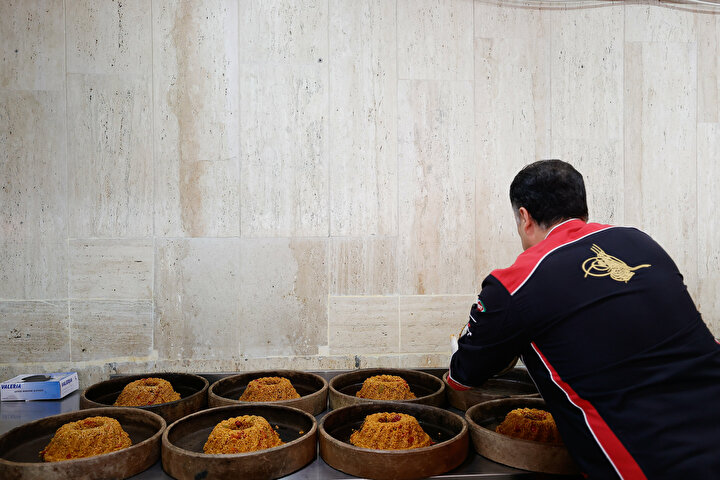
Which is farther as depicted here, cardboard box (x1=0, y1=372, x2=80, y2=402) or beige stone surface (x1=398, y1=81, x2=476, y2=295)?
beige stone surface (x1=398, y1=81, x2=476, y2=295)

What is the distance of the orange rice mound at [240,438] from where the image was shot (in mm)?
1591

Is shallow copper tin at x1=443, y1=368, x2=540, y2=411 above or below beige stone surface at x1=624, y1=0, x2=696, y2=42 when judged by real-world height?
below

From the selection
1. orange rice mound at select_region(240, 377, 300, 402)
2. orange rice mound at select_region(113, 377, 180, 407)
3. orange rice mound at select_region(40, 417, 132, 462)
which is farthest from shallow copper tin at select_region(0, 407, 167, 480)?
orange rice mound at select_region(240, 377, 300, 402)

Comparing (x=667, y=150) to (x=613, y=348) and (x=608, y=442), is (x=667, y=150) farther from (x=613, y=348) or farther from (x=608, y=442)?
(x=608, y=442)

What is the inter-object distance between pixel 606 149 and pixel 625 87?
0.38 m

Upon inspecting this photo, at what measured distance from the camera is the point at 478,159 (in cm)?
275

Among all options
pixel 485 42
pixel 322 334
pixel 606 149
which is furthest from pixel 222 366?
pixel 606 149

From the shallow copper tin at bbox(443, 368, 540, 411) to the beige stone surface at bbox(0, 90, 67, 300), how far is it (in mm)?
2066

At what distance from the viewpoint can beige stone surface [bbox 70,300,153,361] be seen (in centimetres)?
257

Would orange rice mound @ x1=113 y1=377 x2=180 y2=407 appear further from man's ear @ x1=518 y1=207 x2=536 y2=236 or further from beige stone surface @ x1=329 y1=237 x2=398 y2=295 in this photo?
man's ear @ x1=518 y1=207 x2=536 y2=236

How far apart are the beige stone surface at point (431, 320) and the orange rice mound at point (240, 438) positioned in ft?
3.78

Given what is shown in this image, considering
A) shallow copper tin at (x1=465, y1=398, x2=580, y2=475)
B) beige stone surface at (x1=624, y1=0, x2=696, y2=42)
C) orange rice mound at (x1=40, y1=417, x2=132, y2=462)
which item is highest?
beige stone surface at (x1=624, y1=0, x2=696, y2=42)

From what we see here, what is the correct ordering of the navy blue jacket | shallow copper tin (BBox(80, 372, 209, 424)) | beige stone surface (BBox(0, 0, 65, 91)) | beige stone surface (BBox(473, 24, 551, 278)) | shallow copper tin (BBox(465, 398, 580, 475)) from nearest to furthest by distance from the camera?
the navy blue jacket, shallow copper tin (BBox(465, 398, 580, 475)), shallow copper tin (BBox(80, 372, 209, 424)), beige stone surface (BBox(0, 0, 65, 91)), beige stone surface (BBox(473, 24, 551, 278))

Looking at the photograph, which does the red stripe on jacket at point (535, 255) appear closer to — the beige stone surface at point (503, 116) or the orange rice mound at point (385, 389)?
the orange rice mound at point (385, 389)
